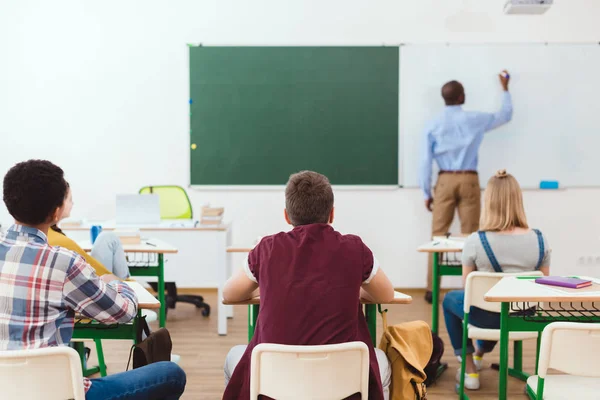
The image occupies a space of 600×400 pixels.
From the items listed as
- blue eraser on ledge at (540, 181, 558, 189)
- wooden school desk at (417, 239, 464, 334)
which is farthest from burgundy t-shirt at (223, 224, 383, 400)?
blue eraser on ledge at (540, 181, 558, 189)

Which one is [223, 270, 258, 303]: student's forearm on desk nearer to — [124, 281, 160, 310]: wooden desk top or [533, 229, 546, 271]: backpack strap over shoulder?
[124, 281, 160, 310]: wooden desk top

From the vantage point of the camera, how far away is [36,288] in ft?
5.57

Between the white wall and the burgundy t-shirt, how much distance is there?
392 centimetres

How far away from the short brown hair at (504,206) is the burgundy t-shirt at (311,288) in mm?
1323

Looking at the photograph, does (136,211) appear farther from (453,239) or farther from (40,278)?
(40,278)

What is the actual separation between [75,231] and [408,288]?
10.5ft

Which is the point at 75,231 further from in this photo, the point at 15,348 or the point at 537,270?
the point at 537,270

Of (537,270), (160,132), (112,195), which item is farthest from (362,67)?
(537,270)

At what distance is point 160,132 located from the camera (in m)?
5.80

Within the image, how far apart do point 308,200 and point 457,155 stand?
3875mm

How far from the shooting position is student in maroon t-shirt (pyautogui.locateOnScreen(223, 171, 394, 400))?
6.08 ft

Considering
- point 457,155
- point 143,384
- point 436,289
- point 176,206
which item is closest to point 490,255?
point 436,289

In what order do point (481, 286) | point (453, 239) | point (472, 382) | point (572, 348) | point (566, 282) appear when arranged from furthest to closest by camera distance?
point (453, 239)
point (472, 382)
point (481, 286)
point (566, 282)
point (572, 348)

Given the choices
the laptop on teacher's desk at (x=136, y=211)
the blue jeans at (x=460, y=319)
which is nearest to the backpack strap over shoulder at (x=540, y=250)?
the blue jeans at (x=460, y=319)
